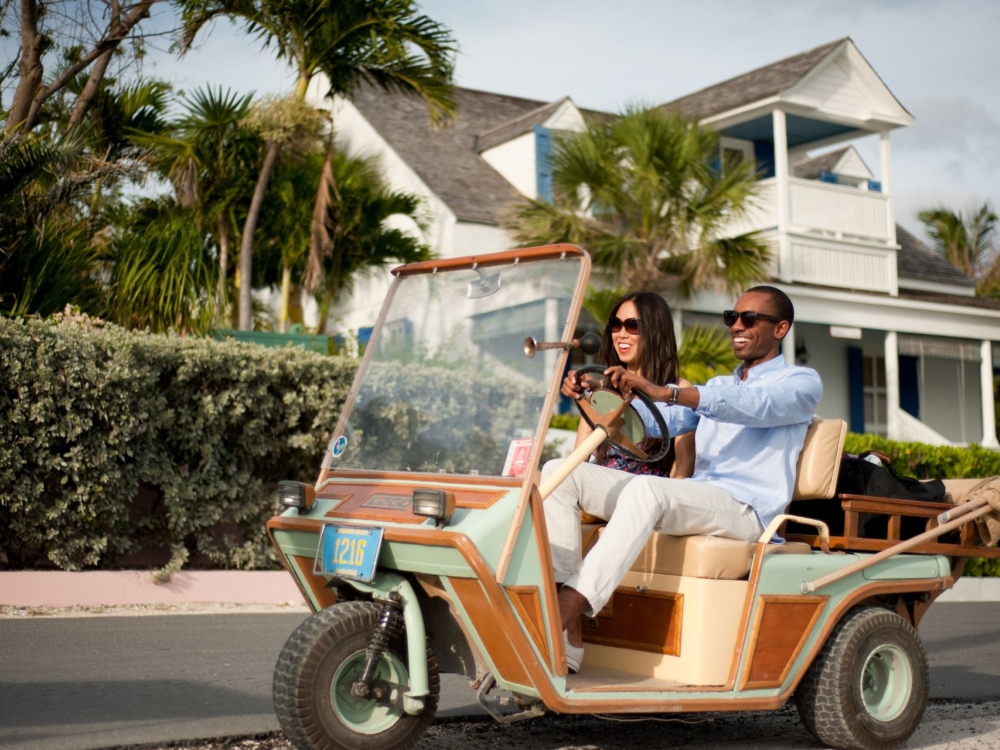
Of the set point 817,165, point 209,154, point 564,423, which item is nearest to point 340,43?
point 209,154

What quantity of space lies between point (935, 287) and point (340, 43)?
14705 mm

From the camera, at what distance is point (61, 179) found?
34.0 feet

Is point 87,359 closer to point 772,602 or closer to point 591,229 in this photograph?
point 772,602

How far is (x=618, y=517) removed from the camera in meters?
4.18

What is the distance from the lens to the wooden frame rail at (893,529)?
4816mm

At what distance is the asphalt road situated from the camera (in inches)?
177

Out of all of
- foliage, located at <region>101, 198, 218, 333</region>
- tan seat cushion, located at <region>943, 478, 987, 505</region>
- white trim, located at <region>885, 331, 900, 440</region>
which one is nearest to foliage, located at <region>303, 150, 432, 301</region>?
foliage, located at <region>101, 198, 218, 333</region>

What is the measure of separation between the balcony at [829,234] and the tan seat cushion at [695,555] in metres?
14.6

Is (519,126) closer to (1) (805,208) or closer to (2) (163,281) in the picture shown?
(1) (805,208)

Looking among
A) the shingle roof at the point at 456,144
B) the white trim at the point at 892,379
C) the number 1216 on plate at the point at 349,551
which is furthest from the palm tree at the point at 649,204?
the number 1216 on plate at the point at 349,551

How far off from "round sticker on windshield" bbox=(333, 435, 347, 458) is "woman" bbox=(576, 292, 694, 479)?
1.11 metres

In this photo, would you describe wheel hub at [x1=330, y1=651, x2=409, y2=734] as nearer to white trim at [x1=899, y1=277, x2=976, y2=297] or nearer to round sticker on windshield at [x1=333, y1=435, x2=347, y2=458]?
round sticker on windshield at [x1=333, y1=435, x2=347, y2=458]

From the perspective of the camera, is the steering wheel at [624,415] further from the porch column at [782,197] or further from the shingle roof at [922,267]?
the shingle roof at [922,267]

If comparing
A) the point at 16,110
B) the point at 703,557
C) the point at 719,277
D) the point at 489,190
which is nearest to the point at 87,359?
the point at 16,110
